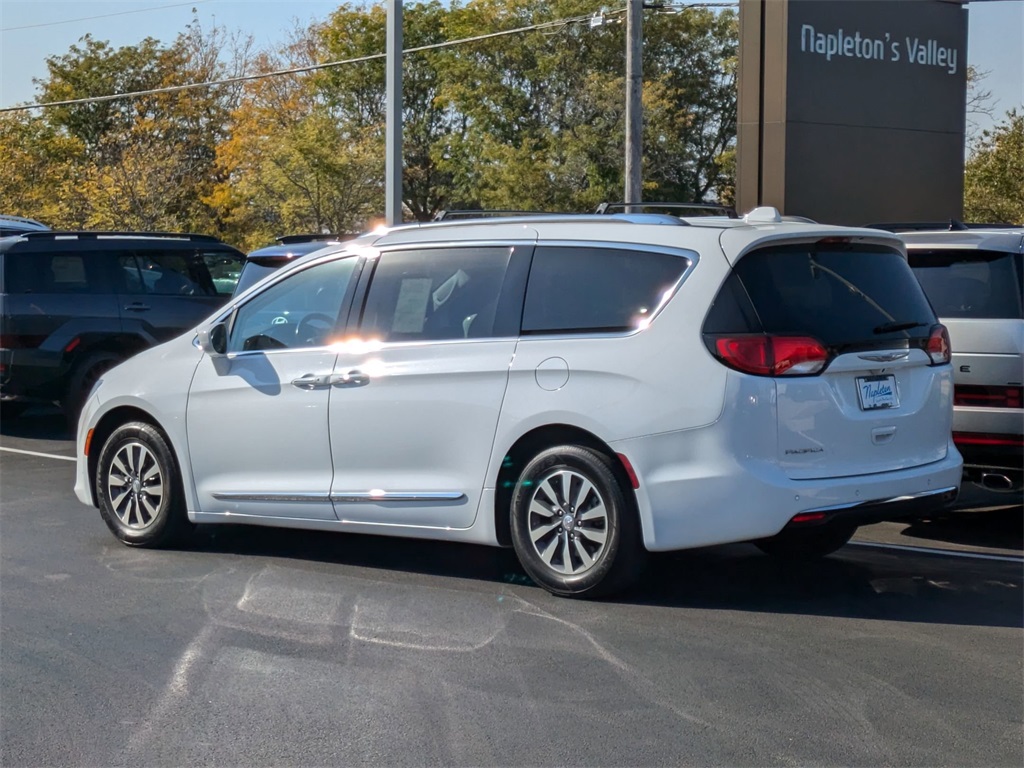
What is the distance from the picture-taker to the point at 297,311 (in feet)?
23.1

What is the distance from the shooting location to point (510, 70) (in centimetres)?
4469

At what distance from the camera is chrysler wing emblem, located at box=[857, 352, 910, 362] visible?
5.92m

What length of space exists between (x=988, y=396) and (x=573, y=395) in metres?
2.84

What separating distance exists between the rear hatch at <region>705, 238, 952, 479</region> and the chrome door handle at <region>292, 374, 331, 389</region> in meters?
2.13

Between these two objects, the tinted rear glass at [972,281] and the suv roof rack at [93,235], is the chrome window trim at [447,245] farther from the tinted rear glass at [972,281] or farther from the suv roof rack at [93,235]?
the suv roof rack at [93,235]

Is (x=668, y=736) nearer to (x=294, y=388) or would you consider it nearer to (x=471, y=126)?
(x=294, y=388)

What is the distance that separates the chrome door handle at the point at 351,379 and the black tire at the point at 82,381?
6.29 metres

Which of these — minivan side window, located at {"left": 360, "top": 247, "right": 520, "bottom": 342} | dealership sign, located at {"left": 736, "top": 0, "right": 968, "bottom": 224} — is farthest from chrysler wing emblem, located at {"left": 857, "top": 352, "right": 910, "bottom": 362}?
dealership sign, located at {"left": 736, "top": 0, "right": 968, "bottom": 224}

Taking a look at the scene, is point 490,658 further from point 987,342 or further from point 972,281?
point 972,281

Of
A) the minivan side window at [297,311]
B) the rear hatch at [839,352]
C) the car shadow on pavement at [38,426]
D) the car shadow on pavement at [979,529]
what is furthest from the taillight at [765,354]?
the car shadow on pavement at [38,426]

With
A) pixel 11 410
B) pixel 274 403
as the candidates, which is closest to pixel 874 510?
pixel 274 403

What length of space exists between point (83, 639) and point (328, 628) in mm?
1065

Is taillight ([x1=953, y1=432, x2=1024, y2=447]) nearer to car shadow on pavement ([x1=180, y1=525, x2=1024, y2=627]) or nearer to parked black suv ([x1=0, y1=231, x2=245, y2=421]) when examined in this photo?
car shadow on pavement ([x1=180, y1=525, x2=1024, y2=627])

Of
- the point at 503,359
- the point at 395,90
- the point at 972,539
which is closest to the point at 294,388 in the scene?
the point at 503,359
